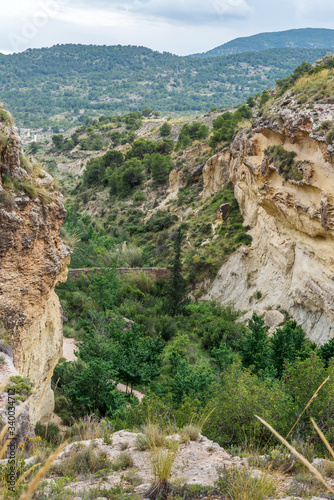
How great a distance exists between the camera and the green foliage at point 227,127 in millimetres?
40062

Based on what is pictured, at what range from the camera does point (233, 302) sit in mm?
25469

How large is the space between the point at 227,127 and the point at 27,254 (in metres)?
35.6

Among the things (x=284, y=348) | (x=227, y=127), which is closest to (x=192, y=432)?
(x=284, y=348)

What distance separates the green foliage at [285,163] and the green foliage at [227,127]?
1699 cm

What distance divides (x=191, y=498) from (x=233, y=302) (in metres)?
21.3

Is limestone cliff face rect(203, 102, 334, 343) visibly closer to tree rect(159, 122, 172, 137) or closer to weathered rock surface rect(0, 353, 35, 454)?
weathered rock surface rect(0, 353, 35, 454)

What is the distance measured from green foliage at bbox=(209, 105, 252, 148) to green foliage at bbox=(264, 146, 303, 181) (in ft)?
55.7

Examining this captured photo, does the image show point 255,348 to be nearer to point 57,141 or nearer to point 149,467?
point 149,467

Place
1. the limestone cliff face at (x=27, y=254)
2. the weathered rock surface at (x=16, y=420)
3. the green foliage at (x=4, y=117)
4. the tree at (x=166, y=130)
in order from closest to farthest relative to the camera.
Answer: the weathered rock surface at (x=16, y=420) → the limestone cliff face at (x=27, y=254) → the green foliage at (x=4, y=117) → the tree at (x=166, y=130)

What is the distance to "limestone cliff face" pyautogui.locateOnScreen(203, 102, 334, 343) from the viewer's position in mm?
18266

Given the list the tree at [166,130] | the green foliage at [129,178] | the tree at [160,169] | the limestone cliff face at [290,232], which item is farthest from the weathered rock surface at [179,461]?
the tree at [166,130]

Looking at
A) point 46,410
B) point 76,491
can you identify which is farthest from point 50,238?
point 76,491

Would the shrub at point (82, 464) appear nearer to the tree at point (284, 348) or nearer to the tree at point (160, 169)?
the tree at point (284, 348)

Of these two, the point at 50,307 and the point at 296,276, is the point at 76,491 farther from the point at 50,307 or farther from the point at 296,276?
the point at 296,276
